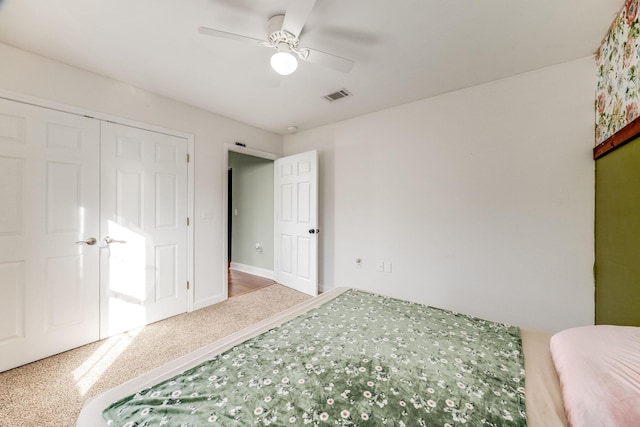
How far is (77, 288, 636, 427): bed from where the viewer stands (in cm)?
74

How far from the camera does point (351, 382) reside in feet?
2.91

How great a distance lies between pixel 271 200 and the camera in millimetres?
4277

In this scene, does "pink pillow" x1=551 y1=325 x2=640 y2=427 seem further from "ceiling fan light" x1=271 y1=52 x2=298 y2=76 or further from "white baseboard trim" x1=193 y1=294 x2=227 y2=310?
"white baseboard trim" x1=193 y1=294 x2=227 y2=310

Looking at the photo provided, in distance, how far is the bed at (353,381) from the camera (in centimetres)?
74

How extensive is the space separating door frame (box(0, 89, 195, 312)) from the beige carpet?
0.48m

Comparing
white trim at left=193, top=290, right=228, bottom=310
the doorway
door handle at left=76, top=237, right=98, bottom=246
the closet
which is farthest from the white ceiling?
white trim at left=193, top=290, right=228, bottom=310

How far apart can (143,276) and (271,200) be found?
2215 mm

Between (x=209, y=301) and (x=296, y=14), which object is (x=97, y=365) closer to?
(x=209, y=301)

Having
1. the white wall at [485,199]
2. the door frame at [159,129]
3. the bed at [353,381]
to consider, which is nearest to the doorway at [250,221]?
the door frame at [159,129]

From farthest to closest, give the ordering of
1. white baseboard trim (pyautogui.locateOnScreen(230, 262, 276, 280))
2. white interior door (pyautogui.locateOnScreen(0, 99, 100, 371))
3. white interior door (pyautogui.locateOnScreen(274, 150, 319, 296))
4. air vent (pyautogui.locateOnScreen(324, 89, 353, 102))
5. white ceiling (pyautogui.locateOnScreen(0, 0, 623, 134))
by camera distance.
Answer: white baseboard trim (pyautogui.locateOnScreen(230, 262, 276, 280)) < white interior door (pyautogui.locateOnScreen(274, 150, 319, 296)) < air vent (pyautogui.locateOnScreen(324, 89, 353, 102)) < white interior door (pyautogui.locateOnScreen(0, 99, 100, 371)) < white ceiling (pyautogui.locateOnScreen(0, 0, 623, 134))

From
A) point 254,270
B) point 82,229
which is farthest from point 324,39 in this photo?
point 254,270

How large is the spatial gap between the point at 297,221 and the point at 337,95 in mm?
1755

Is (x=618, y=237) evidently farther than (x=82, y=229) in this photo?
No

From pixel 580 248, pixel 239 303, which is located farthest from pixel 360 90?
pixel 239 303
